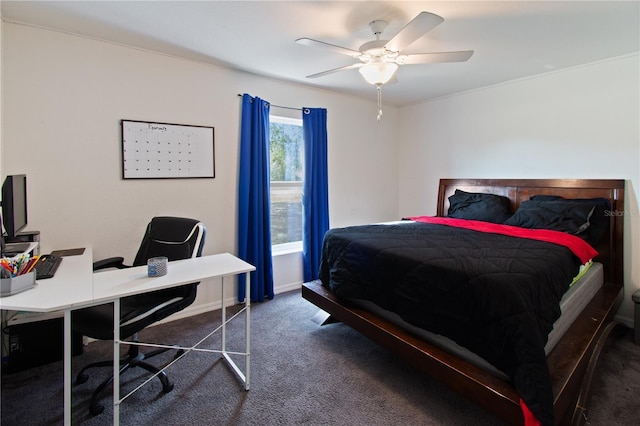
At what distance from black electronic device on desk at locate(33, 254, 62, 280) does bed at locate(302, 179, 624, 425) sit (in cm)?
174

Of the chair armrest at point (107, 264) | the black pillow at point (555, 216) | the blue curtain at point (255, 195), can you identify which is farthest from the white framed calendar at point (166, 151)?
the black pillow at point (555, 216)

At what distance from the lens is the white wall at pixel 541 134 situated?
280 centimetres

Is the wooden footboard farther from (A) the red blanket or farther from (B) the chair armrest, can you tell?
(B) the chair armrest

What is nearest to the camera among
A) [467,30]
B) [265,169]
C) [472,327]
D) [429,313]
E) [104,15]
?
[472,327]

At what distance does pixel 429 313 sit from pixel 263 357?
1.22 meters

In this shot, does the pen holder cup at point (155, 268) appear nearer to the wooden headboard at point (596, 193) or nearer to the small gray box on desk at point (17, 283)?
the small gray box on desk at point (17, 283)

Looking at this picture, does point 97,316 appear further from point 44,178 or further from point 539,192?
point 539,192

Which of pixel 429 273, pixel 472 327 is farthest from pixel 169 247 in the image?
pixel 472 327

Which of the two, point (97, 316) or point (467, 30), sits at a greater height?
point (467, 30)

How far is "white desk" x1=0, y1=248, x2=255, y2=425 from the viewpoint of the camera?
138cm

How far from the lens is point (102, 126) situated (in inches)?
98.7

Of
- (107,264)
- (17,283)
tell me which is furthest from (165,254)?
(17,283)

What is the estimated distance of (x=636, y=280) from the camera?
2.82 m

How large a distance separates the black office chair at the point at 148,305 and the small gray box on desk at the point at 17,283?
1.12ft
